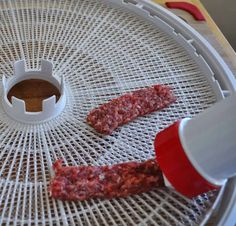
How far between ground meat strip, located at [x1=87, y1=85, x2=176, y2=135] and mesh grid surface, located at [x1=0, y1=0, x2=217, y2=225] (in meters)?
0.01

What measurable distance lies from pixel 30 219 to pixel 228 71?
40cm

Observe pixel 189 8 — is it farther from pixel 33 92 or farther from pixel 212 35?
pixel 33 92

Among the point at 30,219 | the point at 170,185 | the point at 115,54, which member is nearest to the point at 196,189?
the point at 170,185

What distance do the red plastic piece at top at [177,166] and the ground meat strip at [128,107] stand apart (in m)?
0.11

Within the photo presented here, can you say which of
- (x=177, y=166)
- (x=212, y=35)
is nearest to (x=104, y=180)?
(x=177, y=166)

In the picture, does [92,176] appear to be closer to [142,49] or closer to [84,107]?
[84,107]

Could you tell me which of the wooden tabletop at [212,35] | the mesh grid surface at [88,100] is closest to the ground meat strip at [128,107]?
the mesh grid surface at [88,100]

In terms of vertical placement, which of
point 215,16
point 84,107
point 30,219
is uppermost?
point 215,16

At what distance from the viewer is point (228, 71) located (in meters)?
0.77

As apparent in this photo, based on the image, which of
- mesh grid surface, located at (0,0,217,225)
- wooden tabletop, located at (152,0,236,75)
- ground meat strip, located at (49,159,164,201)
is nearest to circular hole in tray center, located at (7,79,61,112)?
mesh grid surface, located at (0,0,217,225)

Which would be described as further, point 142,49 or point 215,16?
point 215,16

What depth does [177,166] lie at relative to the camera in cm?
56

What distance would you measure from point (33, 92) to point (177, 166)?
0.30 metres

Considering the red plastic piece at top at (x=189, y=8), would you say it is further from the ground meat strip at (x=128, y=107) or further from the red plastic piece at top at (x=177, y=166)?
the red plastic piece at top at (x=177, y=166)
